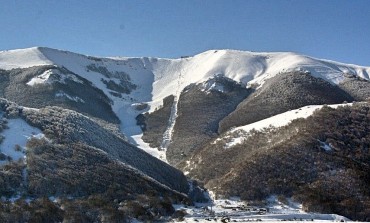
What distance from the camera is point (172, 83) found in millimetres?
153375

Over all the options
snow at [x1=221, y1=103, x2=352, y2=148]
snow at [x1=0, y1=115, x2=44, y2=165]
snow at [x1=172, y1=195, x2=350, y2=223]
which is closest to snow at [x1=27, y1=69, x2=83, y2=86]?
snow at [x1=221, y1=103, x2=352, y2=148]

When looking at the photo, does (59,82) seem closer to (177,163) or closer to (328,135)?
(177,163)

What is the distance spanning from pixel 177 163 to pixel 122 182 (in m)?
31.6

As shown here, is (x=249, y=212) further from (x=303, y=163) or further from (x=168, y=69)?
(x=168, y=69)

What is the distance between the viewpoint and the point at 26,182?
41.9m

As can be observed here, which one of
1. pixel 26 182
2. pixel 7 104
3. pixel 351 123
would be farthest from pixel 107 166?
pixel 351 123

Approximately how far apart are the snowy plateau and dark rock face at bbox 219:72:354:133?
4.76 metres

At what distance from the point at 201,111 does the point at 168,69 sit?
72.1 metres

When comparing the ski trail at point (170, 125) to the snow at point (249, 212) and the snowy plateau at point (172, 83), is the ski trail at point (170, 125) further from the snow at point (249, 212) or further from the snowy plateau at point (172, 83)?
the snow at point (249, 212)

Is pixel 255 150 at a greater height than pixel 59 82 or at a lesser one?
lesser

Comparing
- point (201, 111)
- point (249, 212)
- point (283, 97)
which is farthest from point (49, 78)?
point (249, 212)

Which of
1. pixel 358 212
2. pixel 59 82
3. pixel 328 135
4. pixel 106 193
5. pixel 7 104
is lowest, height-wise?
pixel 358 212

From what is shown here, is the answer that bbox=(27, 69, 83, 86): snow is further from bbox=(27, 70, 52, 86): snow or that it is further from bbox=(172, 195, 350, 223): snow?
bbox=(172, 195, 350, 223): snow

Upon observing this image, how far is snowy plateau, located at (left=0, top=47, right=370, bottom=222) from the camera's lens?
4803 centimetres
